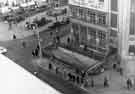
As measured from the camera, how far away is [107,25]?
42.8 metres

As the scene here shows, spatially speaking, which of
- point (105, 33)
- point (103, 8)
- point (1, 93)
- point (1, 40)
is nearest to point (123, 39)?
point (105, 33)

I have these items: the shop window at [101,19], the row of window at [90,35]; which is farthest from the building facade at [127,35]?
the row of window at [90,35]

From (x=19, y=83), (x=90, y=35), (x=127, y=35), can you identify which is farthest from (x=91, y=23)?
(x=19, y=83)

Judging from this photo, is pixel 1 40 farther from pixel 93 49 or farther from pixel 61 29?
pixel 93 49

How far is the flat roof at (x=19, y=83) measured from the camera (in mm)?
26878

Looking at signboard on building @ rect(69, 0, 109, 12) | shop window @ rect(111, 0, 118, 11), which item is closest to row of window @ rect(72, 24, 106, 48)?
signboard on building @ rect(69, 0, 109, 12)

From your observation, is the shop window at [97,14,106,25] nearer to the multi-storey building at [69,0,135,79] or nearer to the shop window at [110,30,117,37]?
the multi-storey building at [69,0,135,79]

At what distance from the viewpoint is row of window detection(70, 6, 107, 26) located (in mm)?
43381

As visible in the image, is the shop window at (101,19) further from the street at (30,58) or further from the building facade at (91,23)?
the street at (30,58)

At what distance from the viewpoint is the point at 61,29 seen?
55094 mm

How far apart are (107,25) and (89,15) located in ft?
13.3

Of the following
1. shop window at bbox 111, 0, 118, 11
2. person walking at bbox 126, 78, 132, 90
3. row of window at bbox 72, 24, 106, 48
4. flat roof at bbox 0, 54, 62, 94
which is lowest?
person walking at bbox 126, 78, 132, 90

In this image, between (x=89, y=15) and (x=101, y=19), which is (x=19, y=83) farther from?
(x=89, y=15)

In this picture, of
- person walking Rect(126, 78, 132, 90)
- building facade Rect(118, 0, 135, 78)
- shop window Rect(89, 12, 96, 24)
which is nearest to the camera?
person walking Rect(126, 78, 132, 90)
